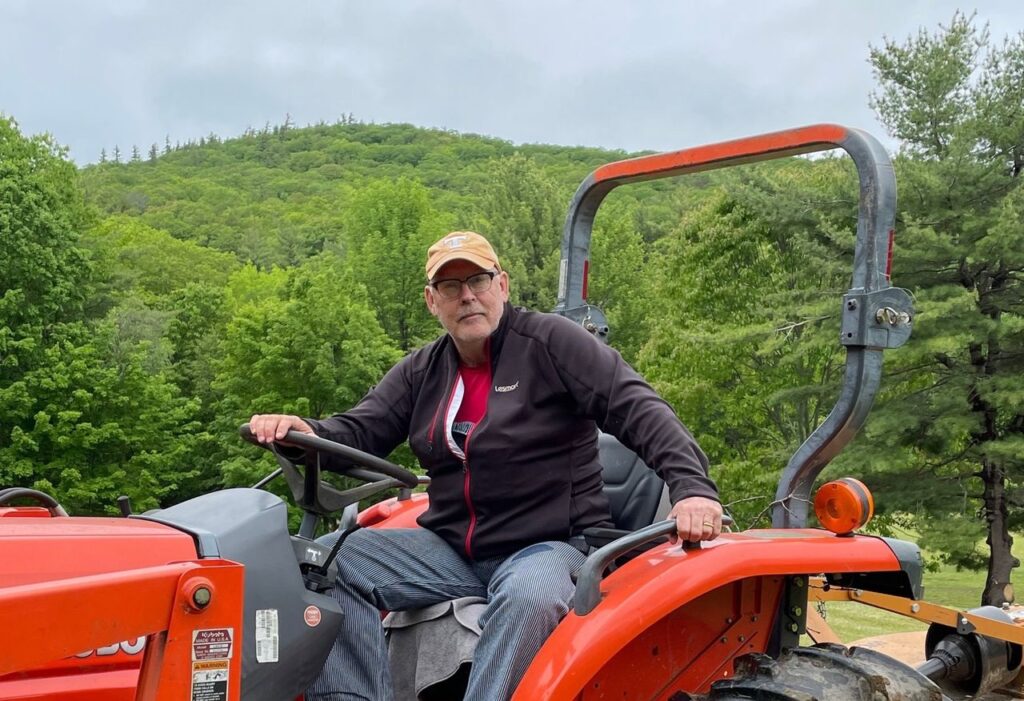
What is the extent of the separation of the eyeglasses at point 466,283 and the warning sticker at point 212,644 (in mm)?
1128

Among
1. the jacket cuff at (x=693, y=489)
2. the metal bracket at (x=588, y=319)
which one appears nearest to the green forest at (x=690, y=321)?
the metal bracket at (x=588, y=319)

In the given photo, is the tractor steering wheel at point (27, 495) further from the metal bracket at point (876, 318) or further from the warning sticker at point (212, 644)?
the metal bracket at point (876, 318)

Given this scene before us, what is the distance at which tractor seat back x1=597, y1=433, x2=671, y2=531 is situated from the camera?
312cm

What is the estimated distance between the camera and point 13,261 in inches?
890

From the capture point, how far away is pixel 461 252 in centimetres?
279

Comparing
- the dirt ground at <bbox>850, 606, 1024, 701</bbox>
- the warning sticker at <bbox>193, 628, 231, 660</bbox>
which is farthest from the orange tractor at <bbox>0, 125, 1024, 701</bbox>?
the dirt ground at <bbox>850, 606, 1024, 701</bbox>

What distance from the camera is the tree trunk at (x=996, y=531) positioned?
56.5ft

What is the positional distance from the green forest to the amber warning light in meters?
13.1

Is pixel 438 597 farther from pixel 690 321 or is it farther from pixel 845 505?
pixel 690 321

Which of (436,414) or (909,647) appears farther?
(909,647)

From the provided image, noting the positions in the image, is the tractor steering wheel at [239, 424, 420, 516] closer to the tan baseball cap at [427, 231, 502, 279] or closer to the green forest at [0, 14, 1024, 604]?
the tan baseball cap at [427, 231, 502, 279]

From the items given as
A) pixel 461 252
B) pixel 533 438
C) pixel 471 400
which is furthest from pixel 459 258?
pixel 533 438

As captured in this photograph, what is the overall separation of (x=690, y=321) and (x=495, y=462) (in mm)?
19412

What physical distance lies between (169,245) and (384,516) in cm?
4307
